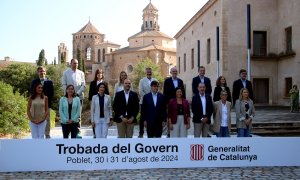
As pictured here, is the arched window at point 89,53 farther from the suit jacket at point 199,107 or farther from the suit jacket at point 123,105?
the suit jacket at point 199,107

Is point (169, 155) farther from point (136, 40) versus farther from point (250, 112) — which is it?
point (136, 40)

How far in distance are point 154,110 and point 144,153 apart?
4.51 feet

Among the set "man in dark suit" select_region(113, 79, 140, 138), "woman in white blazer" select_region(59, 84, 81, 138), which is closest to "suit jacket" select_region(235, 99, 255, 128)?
"man in dark suit" select_region(113, 79, 140, 138)

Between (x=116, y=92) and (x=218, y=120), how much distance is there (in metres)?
2.88

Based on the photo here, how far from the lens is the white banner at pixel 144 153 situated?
791cm

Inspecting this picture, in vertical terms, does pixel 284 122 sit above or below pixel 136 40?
below

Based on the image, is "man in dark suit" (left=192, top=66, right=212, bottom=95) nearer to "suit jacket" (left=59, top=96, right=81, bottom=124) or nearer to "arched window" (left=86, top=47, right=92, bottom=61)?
"suit jacket" (left=59, top=96, right=81, bottom=124)

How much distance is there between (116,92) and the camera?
31.6 ft

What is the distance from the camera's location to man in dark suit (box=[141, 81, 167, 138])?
921 centimetres

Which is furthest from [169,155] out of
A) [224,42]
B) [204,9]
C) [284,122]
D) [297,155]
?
[204,9]

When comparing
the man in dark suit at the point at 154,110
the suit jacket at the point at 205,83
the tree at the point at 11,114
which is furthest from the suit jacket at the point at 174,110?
the tree at the point at 11,114

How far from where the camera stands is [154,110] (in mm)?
9203

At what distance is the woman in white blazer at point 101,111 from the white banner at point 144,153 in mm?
1247

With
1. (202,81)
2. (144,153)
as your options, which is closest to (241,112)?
(202,81)
